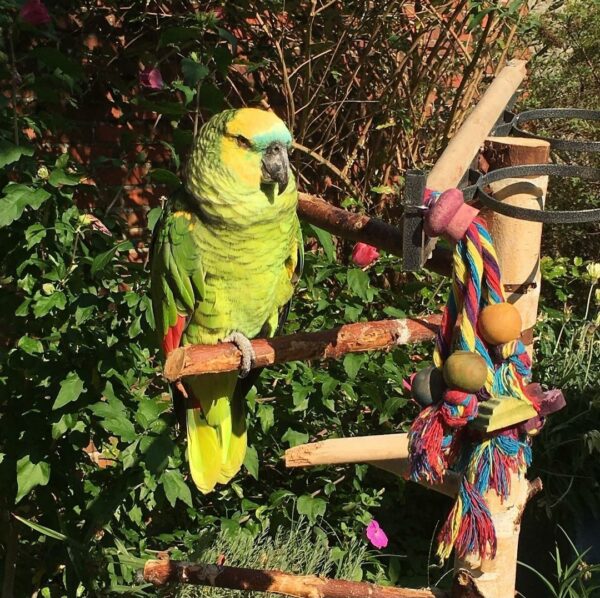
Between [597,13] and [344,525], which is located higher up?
[597,13]

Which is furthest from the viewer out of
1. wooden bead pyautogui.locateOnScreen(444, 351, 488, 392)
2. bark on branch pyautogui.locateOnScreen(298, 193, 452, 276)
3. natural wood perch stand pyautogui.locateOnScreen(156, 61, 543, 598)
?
bark on branch pyautogui.locateOnScreen(298, 193, 452, 276)

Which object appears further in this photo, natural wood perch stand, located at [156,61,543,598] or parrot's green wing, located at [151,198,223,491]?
parrot's green wing, located at [151,198,223,491]

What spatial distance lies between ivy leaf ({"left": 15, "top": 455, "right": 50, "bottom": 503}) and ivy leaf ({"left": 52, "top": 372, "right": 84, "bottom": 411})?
0.45 feet

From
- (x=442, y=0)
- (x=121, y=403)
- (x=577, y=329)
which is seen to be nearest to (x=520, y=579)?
(x=577, y=329)

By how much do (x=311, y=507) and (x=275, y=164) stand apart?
1.07 m

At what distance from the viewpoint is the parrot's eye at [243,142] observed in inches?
49.1

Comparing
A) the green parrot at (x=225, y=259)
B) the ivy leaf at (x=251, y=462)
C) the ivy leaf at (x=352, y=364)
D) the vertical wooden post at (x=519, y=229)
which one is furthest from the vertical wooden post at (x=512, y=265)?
the ivy leaf at (x=251, y=462)

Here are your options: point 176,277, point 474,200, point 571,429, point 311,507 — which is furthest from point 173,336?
point 571,429

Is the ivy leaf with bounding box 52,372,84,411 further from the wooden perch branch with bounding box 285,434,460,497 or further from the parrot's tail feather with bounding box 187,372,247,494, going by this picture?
the wooden perch branch with bounding box 285,434,460,497

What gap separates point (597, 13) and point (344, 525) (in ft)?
6.97

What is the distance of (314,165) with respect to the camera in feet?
8.69

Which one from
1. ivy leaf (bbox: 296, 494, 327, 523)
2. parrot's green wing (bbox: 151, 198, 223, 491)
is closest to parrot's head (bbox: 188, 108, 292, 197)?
parrot's green wing (bbox: 151, 198, 223, 491)

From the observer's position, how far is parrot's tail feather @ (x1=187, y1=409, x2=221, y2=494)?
144 cm

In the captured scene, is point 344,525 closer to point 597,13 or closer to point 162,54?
point 162,54
